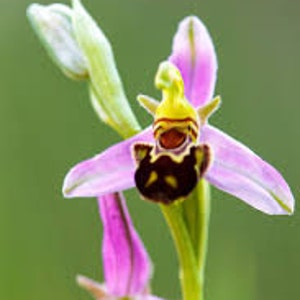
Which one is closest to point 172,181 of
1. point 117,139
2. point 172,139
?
point 172,139

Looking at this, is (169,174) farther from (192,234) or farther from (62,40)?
(62,40)

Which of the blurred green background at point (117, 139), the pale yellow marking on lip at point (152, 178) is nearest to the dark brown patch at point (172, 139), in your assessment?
the pale yellow marking on lip at point (152, 178)

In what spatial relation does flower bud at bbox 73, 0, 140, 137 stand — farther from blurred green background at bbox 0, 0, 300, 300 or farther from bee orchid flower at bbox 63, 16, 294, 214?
Answer: blurred green background at bbox 0, 0, 300, 300

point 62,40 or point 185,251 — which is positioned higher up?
point 62,40

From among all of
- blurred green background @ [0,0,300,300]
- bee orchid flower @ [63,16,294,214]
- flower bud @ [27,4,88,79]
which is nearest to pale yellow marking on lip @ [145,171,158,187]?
bee orchid flower @ [63,16,294,214]

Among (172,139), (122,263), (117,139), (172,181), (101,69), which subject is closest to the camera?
(172,181)

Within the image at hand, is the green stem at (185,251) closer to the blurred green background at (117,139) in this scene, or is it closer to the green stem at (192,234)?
the green stem at (192,234)

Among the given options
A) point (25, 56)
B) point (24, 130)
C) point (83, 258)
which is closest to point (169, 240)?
point (83, 258)
